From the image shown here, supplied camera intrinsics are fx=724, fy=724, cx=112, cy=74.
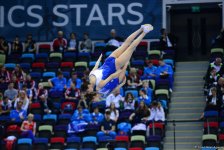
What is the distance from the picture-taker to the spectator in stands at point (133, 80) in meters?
23.0

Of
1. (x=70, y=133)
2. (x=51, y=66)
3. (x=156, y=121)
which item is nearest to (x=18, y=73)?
(x=51, y=66)

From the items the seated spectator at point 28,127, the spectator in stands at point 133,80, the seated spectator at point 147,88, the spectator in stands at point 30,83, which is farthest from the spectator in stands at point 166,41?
the seated spectator at point 28,127

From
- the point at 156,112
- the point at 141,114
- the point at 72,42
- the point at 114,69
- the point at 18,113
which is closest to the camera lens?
the point at 114,69

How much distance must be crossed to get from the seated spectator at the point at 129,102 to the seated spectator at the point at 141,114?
78 cm

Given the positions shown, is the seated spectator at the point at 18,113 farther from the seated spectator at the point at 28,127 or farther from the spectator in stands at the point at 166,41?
the spectator in stands at the point at 166,41

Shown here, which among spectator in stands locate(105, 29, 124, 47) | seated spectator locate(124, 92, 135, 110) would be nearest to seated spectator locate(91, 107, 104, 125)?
seated spectator locate(124, 92, 135, 110)

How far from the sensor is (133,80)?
911 inches

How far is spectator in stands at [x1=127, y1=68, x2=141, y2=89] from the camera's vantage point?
75.5 ft

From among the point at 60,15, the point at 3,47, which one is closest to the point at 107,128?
the point at 3,47

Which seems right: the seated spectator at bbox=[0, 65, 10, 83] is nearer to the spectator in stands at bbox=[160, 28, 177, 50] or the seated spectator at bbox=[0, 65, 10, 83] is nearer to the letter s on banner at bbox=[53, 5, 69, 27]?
the letter s on banner at bbox=[53, 5, 69, 27]

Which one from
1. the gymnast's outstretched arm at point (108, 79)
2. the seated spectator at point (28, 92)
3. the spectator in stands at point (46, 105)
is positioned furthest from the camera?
the seated spectator at point (28, 92)

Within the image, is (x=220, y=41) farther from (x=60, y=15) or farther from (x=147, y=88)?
(x=60, y=15)

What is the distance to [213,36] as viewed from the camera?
27.2m

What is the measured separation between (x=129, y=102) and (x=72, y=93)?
2169 millimetres
